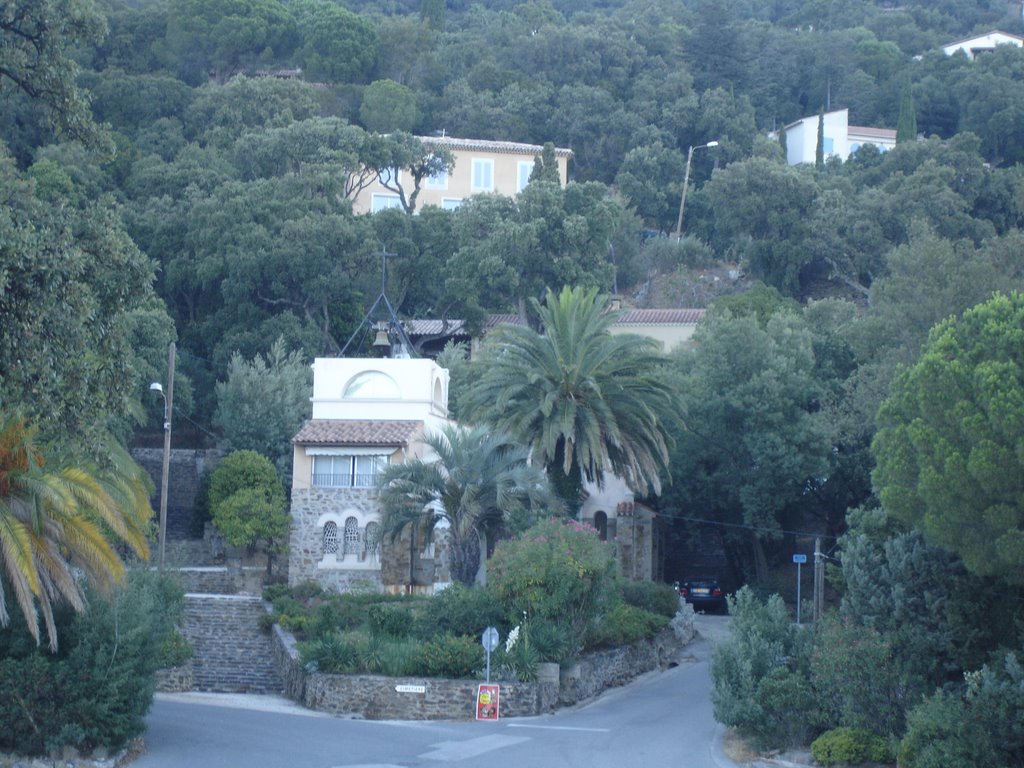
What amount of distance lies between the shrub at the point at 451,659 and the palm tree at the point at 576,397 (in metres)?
8.58

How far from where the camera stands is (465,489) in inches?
1495

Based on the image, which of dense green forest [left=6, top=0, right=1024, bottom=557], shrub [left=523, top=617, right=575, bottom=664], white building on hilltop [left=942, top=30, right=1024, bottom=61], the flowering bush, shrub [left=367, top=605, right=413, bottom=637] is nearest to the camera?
dense green forest [left=6, top=0, right=1024, bottom=557]

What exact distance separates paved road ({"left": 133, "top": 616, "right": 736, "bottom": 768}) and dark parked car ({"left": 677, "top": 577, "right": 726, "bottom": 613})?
17163 millimetres

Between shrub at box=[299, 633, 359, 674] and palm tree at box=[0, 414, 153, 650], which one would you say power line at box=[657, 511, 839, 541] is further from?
palm tree at box=[0, 414, 153, 650]

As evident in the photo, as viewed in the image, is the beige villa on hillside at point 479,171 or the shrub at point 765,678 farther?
the beige villa on hillside at point 479,171

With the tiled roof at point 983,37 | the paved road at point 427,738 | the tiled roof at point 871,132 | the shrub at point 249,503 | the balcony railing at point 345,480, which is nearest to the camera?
the paved road at point 427,738

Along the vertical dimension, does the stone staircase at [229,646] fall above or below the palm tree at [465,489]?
below

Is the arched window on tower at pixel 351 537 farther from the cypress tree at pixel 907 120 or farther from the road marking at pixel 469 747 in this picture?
the cypress tree at pixel 907 120

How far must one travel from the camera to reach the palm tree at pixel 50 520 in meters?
21.3

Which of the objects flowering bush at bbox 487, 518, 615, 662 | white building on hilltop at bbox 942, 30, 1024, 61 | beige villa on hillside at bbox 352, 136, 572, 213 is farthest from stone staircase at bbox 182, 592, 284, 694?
white building on hilltop at bbox 942, 30, 1024, 61

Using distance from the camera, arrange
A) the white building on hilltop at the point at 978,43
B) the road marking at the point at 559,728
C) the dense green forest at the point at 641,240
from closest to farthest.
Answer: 1. the dense green forest at the point at 641,240
2. the road marking at the point at 559,728
3. the white building on hilltop at the point at 978,43

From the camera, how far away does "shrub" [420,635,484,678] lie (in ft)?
100

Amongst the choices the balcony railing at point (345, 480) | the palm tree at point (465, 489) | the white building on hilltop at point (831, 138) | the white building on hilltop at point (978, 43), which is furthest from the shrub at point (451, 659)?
the white building on hilltop at point (978, 43)

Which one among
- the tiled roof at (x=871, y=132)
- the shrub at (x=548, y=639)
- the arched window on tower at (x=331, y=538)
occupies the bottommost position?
the shrub at (x=548, y=639)
